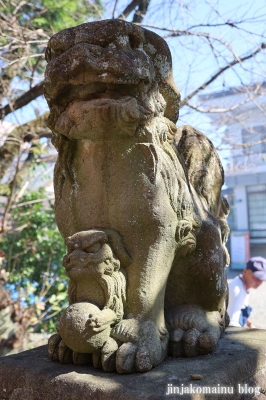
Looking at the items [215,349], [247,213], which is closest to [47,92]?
[215,349]

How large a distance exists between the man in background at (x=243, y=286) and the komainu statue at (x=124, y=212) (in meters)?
1.61

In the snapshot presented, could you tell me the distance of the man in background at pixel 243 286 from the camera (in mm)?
3365

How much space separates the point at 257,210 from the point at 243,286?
506 inches

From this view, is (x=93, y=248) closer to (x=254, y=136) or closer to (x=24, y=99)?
(x=24, y=99)

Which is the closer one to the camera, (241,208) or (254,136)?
(254,136)

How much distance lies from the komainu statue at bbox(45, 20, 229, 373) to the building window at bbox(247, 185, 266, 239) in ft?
46.5

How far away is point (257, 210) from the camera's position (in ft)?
51.7

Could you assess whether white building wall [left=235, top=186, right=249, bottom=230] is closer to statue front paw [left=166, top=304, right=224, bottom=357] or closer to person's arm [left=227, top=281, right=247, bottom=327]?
person's arm [left=227, top=281, right=247, bottom=327]

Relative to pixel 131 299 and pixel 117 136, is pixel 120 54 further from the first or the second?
pixel 131 299

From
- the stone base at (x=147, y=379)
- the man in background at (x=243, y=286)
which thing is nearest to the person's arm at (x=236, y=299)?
the man in background at (x=243, y=286)

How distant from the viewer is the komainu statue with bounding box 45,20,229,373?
1.53 m

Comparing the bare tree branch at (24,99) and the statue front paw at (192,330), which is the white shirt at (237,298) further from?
the bare tree branch at (24,99)

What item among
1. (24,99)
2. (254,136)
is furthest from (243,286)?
(254,136)

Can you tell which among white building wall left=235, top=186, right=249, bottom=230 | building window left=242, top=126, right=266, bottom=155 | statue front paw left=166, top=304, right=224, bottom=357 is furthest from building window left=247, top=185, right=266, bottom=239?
statue front paw left=166, top=304, right=224, bottom=357
